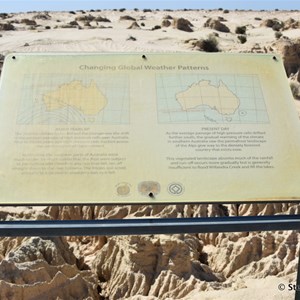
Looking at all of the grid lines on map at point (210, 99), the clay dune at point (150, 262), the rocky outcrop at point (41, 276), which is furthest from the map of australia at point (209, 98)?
the rocky outcrop at point (41, 276)

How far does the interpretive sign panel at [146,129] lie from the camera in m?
2.43

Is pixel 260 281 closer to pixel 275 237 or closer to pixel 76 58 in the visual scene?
pixel 275 237

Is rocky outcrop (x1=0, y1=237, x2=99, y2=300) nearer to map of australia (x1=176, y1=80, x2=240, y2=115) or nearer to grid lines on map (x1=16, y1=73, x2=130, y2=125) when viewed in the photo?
grid lines on map (x1=16, y1=73, x2=130, y2=125)

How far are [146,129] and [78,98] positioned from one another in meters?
0.47

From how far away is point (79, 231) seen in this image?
2303 millimetres

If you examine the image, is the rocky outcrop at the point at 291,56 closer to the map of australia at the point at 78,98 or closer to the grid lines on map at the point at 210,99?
the grid lines on map at the point at 210,99

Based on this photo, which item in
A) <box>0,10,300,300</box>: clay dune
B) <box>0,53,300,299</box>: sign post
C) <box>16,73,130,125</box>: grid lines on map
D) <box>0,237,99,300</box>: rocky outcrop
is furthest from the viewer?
<box>0,10,300,300</box>: clay dune

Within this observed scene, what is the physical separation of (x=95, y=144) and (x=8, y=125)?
1.76 feet

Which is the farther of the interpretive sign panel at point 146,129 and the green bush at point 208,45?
the green bush at point 208,45

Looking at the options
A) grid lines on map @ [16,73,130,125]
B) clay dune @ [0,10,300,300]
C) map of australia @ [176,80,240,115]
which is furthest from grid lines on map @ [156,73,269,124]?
clay dune @ [0,10,300,300]

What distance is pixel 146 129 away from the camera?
2.62 meters

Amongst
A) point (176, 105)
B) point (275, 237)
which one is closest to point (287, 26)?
point (275, 237)

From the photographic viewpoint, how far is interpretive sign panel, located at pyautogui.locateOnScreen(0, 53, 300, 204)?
7.96 ft

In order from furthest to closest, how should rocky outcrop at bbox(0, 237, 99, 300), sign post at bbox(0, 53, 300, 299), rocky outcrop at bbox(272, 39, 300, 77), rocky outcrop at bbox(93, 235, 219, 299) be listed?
rocky outcrop at bbox(272, 39, 300, 77) → rocky outcrop at bbox(93, 235, 219, 299) → rocky outcrop at bbox(0, 237, 99, 300) → sign post at bbox(0, 53, 300, 299)
